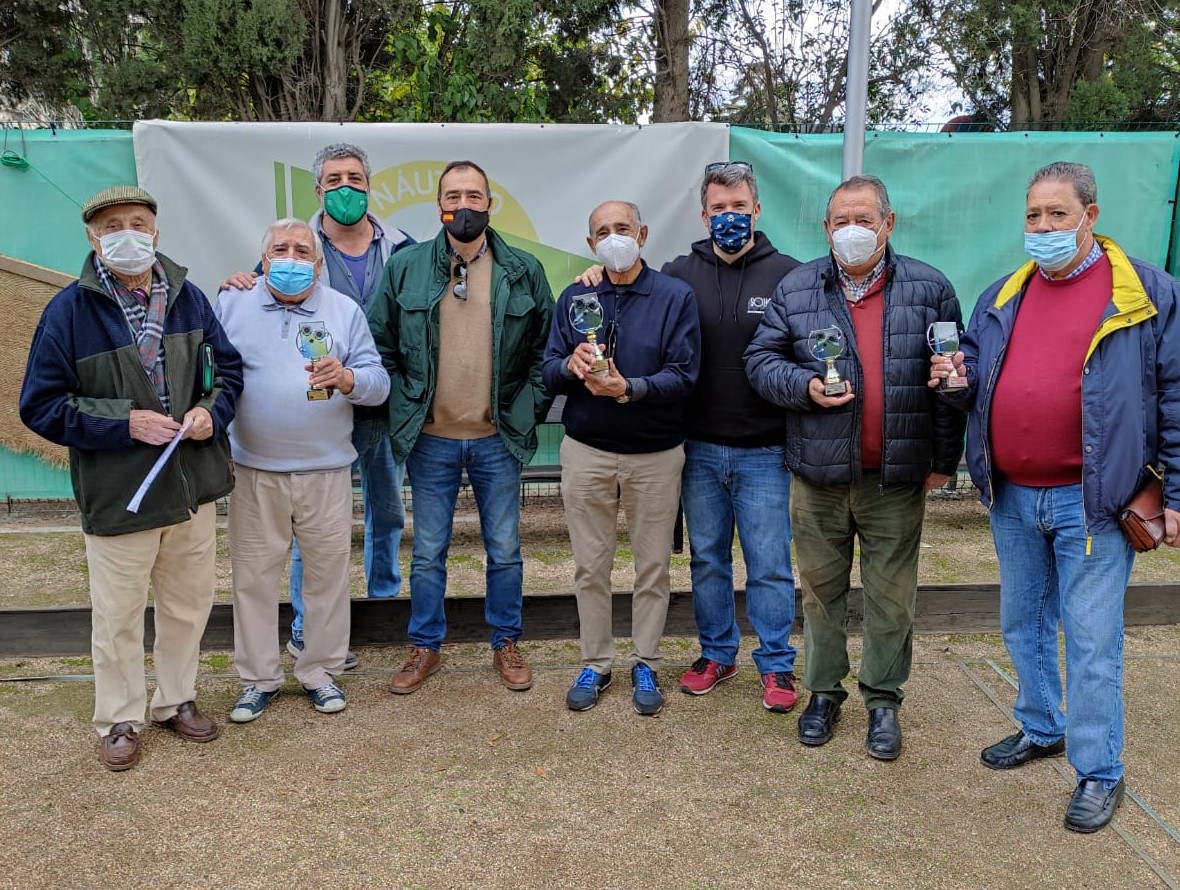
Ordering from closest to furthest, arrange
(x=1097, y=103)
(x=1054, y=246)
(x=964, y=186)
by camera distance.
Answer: (x=1054, y=246), (x=964, y=186), (x=1097, y=103)

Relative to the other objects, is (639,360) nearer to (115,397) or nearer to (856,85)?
(115,397)

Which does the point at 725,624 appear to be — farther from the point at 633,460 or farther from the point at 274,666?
the point at 274,666

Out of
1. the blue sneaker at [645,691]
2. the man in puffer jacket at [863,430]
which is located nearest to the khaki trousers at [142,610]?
the blue sneaker at [645,691]

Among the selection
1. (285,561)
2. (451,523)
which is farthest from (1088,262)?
(285,561)

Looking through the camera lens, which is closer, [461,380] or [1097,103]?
[461,380]

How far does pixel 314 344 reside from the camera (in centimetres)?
348

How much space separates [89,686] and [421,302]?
2.14m

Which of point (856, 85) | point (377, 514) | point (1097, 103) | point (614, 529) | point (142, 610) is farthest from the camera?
point (1097, 103)

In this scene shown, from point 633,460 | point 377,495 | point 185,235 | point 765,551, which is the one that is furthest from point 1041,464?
point 185,235

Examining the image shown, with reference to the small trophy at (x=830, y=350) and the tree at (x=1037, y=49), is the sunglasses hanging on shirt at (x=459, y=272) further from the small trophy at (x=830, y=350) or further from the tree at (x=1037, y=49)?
the tree at (x=1037, y=49)

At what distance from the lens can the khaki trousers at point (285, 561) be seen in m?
3.71

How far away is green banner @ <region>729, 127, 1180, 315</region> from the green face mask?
299cm

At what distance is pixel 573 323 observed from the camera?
11.8ft

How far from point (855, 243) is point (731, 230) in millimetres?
573
